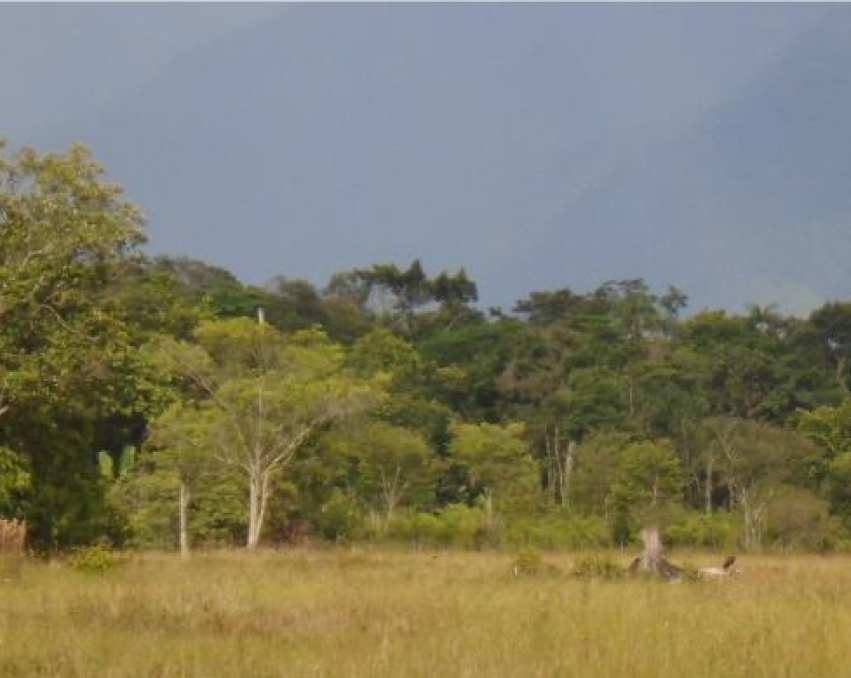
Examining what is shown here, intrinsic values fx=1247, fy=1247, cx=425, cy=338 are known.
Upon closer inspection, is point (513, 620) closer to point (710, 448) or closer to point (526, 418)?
point (710, 448)

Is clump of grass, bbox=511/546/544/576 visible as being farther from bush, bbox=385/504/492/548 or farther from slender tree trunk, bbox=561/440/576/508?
slender tree trunk, bbox=561/440/576/508

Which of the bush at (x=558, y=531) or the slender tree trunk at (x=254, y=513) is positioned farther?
the bush at (x=558, y=531)

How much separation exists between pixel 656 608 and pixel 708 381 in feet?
174

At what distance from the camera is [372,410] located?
34.6m

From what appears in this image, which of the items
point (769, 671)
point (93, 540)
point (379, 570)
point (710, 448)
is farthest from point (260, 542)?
point (769, 671)

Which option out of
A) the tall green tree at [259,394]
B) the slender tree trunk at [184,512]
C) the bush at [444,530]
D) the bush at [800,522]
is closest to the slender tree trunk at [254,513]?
the tall green tree at [259,394]

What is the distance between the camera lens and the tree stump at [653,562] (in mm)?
15734

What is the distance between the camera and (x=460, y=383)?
63.1 m

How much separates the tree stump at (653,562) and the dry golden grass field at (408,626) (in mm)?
1358

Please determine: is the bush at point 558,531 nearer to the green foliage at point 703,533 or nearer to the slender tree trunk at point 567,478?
the green foliage at point 703,533

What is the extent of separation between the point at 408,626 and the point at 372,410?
85.4 feet

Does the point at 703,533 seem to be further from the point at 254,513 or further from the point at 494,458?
the point at 254,513

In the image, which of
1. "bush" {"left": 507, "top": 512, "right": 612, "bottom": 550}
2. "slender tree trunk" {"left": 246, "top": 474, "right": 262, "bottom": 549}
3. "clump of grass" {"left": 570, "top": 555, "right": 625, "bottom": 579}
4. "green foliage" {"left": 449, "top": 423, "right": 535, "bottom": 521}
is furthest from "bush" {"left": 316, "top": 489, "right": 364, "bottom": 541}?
"clump of grass" {"left": 570, "top": 555, "right": 625, "bottom": 579}

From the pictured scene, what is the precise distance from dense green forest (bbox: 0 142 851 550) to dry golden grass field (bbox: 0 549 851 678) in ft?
17.1
